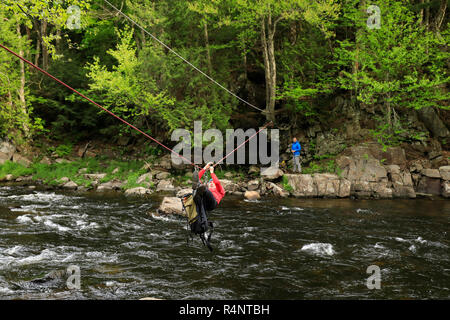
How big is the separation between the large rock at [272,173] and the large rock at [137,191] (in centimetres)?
664

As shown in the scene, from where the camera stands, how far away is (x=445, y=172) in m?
17.2

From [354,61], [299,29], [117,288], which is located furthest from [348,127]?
[117,288]

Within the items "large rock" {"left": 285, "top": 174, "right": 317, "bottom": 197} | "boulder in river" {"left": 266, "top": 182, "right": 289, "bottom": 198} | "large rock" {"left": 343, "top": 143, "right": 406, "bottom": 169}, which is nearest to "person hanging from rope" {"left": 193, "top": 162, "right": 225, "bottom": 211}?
"boulder in river" {"left": 266, "top": 182, "right": 289, "bottom": 198}

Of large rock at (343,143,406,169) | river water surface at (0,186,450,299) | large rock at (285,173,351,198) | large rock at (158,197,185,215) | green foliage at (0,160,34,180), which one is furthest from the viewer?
green foliage at (0,160,34,180)

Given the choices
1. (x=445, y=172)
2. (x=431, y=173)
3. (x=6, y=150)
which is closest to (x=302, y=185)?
(x=431, y=173)

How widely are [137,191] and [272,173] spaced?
7.69 meters

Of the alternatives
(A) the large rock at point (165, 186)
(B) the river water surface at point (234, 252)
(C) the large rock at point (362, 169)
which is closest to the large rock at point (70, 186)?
(B) the river water surface at point (234, 252)

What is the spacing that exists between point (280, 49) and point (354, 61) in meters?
5.90

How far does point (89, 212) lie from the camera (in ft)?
45.8

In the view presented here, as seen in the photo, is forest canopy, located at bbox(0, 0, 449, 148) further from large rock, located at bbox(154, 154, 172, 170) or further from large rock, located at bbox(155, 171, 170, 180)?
large rock, located at bbox(155, 171, 170, 180)

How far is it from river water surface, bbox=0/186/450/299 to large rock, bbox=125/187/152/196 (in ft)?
10.1

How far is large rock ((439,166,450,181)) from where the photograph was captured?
673 inches
